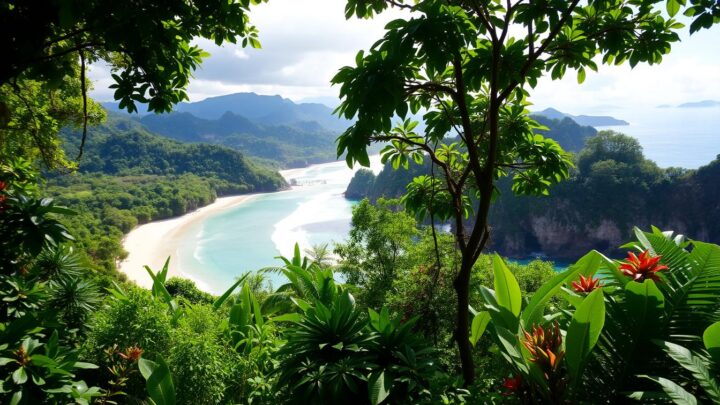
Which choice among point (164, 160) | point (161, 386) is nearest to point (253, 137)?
point (164, 160)

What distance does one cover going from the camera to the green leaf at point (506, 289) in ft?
5.34

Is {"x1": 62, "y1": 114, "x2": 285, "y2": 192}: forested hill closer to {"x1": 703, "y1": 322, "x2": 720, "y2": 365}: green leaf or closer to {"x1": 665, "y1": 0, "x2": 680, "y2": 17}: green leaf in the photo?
{"x1": 665, "y1": 0, "x2": 680, "y2": 17}: green leaf

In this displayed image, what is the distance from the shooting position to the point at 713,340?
1125 millimetres

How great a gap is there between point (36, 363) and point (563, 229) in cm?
4014

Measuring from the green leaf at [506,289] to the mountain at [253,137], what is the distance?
101m

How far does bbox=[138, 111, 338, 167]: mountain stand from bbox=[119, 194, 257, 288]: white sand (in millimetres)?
59722

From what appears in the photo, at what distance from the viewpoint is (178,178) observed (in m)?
57.2

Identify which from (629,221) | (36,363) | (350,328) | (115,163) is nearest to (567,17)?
(350,328)

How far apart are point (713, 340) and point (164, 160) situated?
231 ft

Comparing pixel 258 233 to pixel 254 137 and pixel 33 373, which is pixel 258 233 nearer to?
pixel 33 373

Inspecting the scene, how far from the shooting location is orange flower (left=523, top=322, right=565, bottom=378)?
50.4 inches

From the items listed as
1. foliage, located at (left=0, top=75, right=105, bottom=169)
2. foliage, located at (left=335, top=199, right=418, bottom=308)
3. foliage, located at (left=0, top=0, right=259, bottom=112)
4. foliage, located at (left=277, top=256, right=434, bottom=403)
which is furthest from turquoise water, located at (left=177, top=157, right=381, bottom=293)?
foliage, located at (left=277, top=256, right=434, bottom=403)

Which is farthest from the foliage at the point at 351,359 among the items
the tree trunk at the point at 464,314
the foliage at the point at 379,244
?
the foliage at the point at 379,244

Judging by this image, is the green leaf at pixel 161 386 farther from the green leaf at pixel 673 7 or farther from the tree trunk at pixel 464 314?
the green leaf at pixel 673 7
